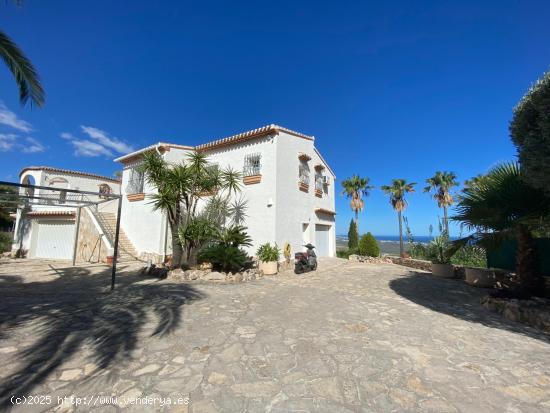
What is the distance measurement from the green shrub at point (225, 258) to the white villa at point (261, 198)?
2.28 meters

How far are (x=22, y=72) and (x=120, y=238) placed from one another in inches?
417

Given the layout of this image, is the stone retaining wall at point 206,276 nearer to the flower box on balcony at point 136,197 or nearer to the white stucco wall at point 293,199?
the white stucco wall at point 293,199

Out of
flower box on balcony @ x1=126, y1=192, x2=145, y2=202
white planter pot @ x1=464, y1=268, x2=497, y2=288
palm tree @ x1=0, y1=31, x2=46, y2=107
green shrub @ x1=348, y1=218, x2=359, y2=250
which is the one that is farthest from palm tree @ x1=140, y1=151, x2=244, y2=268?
green shrub @ x1=348, y1=218, x2=359, y2=250

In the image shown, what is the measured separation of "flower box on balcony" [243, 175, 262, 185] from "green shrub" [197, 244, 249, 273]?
375 cm

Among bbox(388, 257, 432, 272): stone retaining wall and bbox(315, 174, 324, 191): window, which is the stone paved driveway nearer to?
bbox(388, 257, 432, 272): stone retaining wall

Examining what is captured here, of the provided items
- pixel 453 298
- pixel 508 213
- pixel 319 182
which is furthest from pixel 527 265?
pixel 319 182

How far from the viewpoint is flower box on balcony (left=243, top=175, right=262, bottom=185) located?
12060 mm

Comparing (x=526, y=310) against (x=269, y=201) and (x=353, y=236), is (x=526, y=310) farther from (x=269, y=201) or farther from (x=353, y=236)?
(x=353, y=236)

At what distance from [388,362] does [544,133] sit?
4.57 meters

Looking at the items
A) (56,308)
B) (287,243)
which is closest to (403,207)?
(287,243)

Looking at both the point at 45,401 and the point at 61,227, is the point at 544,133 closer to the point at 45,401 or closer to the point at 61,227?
the point at 45,401

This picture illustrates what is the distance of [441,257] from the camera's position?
10859 mm

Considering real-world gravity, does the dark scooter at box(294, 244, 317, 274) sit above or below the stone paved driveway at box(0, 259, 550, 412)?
above

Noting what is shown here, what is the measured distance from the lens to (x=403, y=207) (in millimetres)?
23953
